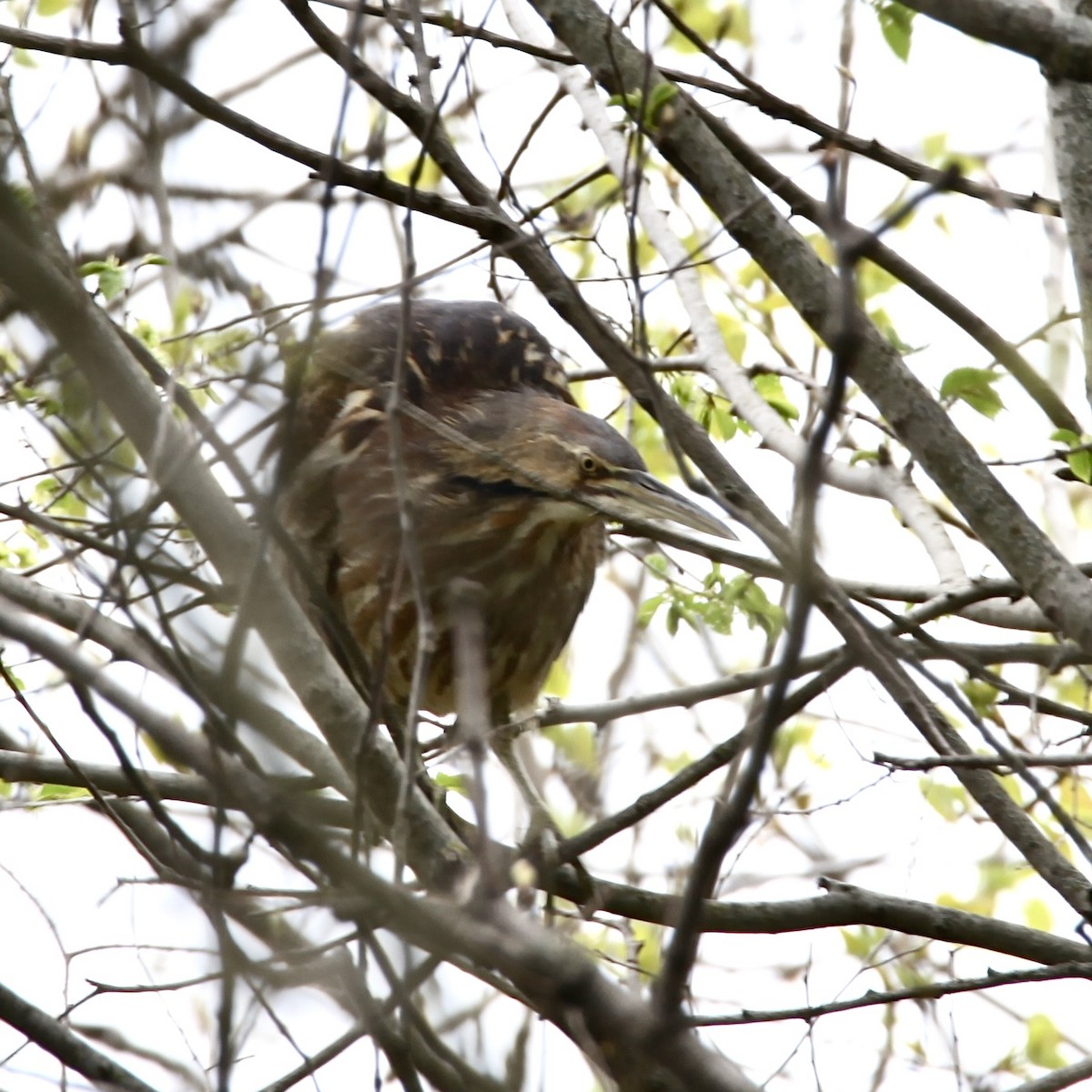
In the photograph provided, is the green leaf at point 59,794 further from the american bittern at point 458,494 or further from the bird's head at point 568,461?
the bird's head at point 568,461

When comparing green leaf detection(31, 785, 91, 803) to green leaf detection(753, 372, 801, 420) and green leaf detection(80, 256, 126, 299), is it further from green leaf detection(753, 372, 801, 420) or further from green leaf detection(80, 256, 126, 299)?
green leaf detection(753, 372, 801, 420)

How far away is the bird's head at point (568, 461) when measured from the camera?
366cm

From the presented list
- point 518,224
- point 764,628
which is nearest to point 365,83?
point 518,224

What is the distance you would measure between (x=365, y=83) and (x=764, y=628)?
1.59 meters

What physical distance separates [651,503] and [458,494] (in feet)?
1.87

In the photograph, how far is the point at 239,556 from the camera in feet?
6.19

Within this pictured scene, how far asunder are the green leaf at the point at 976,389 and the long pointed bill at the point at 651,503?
2.44ft

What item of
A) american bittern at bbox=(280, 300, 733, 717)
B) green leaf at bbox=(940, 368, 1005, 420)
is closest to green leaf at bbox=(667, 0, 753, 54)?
american bittern at bbox=(280, 300, 733, 717)

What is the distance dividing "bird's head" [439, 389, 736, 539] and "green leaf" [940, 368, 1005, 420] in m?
0.74

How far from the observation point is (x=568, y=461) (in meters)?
3.87

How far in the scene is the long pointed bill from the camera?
11.8ft

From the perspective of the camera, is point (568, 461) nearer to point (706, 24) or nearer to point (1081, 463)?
point (1081, 463)

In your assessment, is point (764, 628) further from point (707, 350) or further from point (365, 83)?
point (365, 83)

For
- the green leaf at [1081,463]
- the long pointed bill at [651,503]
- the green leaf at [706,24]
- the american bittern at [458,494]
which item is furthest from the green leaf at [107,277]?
the green leaf at [706,24]
